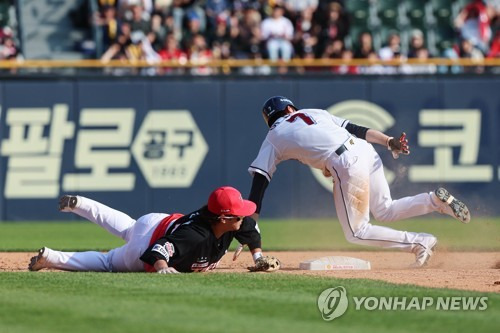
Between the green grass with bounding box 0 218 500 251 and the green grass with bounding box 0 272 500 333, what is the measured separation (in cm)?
446

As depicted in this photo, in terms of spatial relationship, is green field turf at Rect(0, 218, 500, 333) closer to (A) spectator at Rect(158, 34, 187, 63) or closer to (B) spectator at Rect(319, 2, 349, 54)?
(A) spectator at Rect(158, 34, 187, 63)

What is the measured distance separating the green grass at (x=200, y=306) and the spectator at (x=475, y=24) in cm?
1211

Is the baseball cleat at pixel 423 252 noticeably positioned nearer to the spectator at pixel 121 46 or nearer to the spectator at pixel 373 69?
the spectator at pixel 373 69

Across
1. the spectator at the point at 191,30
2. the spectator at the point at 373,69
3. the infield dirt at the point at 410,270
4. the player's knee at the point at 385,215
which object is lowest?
the infield dirt at the point at 410,270

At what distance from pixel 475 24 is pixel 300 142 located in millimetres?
10891

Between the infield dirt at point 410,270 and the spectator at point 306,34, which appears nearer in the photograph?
the infield dirt at point 410,270

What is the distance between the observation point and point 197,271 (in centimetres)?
905

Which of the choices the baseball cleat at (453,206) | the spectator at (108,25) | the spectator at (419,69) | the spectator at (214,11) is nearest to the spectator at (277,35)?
the spectator at (214,11)

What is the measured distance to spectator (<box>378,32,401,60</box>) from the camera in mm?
18922

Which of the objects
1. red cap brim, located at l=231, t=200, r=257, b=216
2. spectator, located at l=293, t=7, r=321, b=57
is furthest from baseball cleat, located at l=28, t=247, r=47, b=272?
spectator, located at l=293, t=7, r=321, b=57

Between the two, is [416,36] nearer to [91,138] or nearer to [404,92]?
[404,92]

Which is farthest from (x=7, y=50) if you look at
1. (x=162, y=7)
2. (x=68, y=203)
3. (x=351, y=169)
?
(x=351, y=169)

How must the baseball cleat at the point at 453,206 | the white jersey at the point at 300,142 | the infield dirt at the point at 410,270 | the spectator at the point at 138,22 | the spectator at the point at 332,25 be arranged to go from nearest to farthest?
the infield dirt at the point at 410,270
the baseball cleat at the point at 453,206
the white jersey at the point at 300,142
the spectator at the point at 138,22
the spectator at the point at 332,25

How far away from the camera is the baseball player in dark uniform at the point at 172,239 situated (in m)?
8.49
